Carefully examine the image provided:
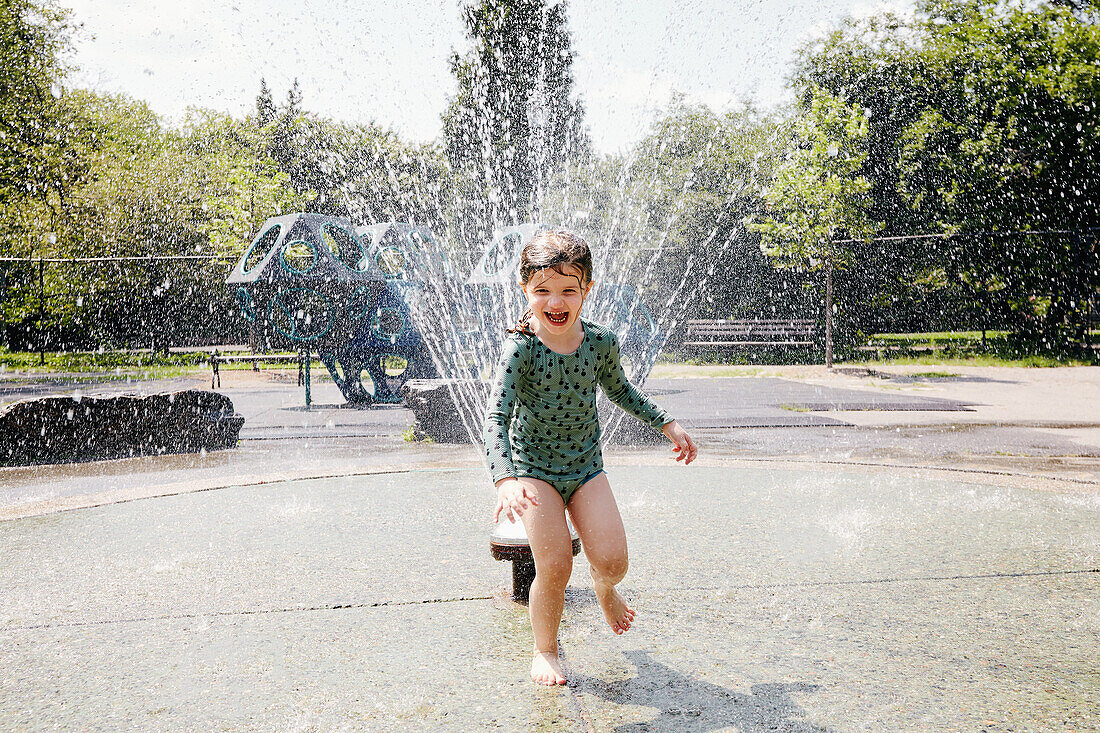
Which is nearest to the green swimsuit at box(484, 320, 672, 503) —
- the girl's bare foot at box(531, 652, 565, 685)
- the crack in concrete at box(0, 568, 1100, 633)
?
the girl's bare foot at box(531, 652, 565, 685)

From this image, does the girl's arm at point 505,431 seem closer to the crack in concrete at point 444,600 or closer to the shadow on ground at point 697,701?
the shadow on ground at point 697,701

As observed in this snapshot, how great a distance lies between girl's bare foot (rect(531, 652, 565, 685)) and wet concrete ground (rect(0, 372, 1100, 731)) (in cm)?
5

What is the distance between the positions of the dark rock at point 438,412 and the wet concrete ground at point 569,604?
2568 mm

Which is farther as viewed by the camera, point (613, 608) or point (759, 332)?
point (759, 332)

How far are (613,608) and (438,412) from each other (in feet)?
23.5

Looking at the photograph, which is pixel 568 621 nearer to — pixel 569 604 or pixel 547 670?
pixel 569 604

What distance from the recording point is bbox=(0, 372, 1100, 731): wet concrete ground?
8.68 feet

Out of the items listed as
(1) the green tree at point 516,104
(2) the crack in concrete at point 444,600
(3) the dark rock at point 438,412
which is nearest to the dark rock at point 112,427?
(3) the dark rock at point 438,412

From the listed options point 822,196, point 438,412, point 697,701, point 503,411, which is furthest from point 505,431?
point 822,196

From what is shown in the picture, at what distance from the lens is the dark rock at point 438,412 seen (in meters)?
9.91

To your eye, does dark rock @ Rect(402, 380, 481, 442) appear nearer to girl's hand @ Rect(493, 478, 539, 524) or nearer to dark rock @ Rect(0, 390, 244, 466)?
dark rock @ Rect(0, 390, 244, 466)

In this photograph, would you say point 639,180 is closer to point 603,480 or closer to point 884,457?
point 884,457

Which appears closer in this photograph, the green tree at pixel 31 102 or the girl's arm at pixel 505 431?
the girl's arm at pixel 505 431

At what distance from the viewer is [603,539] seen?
2828mm
